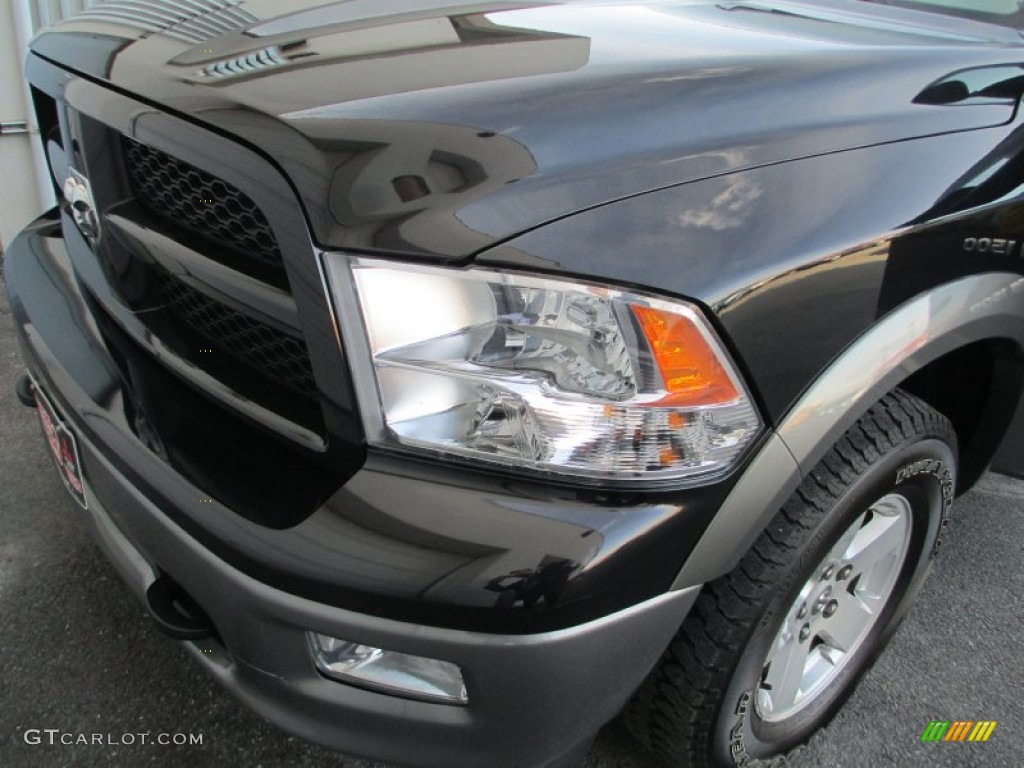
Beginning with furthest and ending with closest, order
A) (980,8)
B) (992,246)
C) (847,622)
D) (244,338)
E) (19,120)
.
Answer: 1. (19,120)
2. (980,8)
3. (847,622)
4. (992,246)
5. (244,338)

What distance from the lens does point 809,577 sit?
58.0 inches

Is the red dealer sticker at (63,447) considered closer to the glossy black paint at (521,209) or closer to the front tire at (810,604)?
the glossy black paint at (521,209)

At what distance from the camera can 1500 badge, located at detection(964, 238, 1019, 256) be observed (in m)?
1.53

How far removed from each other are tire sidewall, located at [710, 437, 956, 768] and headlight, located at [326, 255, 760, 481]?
16.6 inches

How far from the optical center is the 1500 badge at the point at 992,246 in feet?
5.02

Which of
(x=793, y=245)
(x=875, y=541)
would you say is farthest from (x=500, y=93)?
(x=875, y=541)

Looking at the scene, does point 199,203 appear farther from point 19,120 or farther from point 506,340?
point 19,120

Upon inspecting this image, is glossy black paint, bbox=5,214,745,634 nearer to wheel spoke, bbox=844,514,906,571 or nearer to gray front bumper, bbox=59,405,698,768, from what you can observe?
gray front bumper, bbox=59,405,698,768

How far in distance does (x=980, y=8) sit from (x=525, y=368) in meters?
1.78

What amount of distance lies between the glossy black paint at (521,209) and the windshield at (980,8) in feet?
2.15

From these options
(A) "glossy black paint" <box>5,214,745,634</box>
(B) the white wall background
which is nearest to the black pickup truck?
(A) "glossy black paint" <box>5,214,745,634</box>

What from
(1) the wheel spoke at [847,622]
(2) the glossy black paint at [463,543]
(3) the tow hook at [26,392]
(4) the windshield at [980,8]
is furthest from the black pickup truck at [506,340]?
(4) the windshield at [980,8]

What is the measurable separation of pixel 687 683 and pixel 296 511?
2.27 feet

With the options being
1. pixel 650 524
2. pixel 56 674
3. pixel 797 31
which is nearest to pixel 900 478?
pixel 650 524
